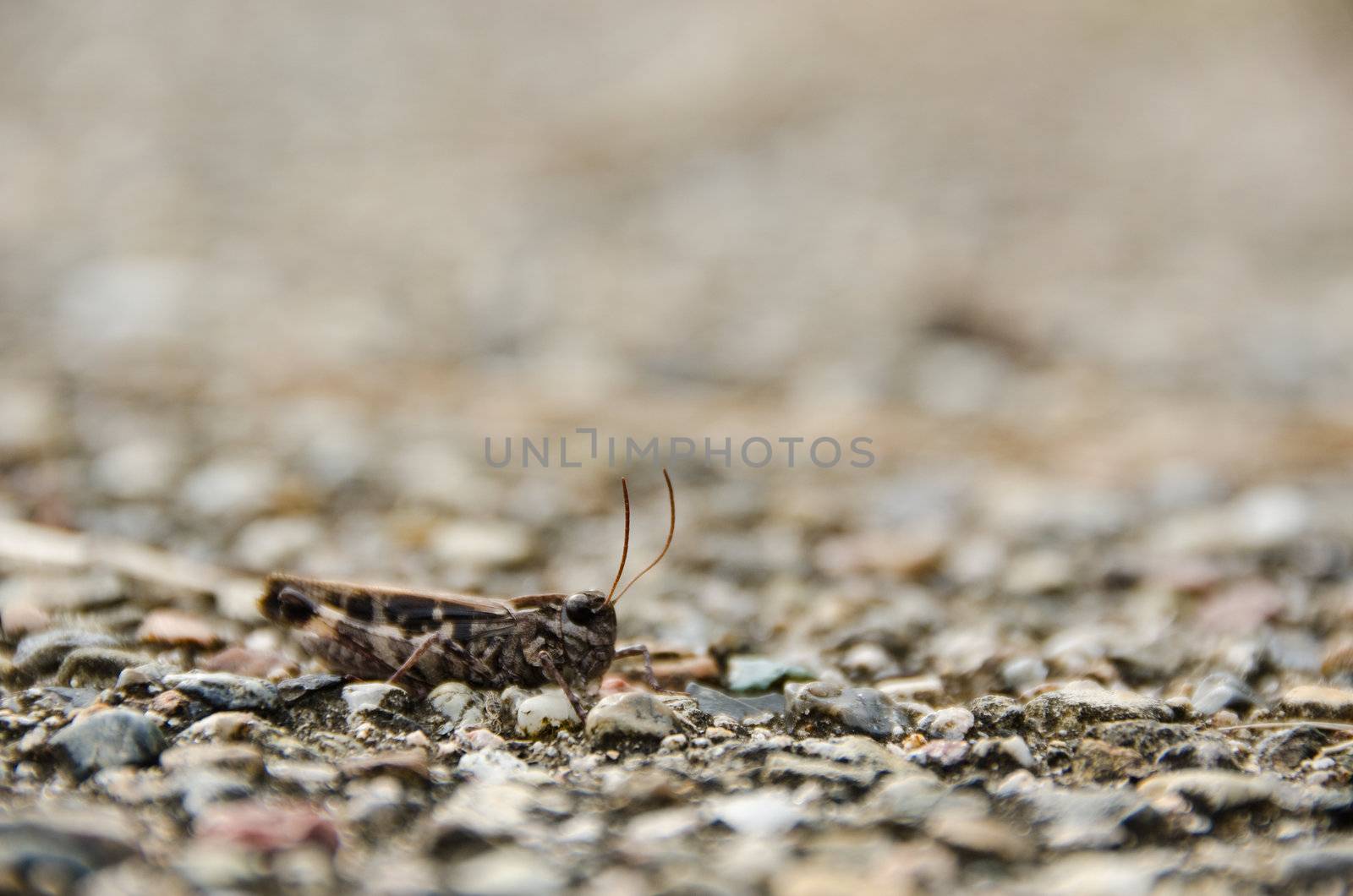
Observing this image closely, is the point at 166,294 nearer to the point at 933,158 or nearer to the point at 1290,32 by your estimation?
the point at 933,158

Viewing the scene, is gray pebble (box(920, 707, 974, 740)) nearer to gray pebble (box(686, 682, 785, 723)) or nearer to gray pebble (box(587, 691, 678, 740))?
gray pebble (box(686, 682, 785, 723))

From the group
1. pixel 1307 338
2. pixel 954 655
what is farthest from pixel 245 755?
pixel 1307 338

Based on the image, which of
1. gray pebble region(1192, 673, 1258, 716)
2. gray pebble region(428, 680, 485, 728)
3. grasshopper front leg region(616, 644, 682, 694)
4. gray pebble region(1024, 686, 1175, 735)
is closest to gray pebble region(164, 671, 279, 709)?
gray pebble region(428, 680, 485, 728)

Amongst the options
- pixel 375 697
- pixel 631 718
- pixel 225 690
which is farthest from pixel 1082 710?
pixel 225 690

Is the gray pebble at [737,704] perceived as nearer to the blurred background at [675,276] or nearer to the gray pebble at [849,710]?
the gray pebble at [849,710]

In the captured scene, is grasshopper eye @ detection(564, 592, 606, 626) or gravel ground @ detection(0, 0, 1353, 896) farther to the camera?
grasshopper eye @ detection(564, 592, 606, 626)

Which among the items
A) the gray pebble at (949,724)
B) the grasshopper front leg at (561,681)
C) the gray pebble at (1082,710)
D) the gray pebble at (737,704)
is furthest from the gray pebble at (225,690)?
the gray pebble at (1082,710)
